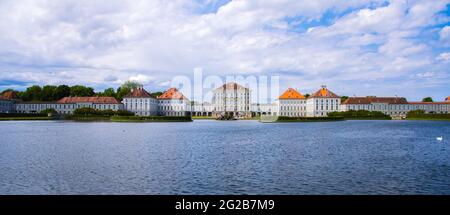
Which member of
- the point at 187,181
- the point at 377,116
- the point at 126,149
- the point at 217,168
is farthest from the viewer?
the point at 377,116

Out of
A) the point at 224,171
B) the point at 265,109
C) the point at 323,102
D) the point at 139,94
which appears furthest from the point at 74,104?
the point at 224,171

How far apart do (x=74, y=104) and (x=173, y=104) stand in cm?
2933

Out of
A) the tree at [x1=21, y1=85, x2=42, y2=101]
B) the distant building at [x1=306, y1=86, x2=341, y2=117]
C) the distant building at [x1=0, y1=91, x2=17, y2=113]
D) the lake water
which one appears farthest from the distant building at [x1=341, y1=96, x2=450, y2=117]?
the lake water

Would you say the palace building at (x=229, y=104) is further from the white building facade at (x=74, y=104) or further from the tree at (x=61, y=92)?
the tree at (x=61, y=92)

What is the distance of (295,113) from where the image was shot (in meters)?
125

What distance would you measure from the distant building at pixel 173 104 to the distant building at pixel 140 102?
213 inches

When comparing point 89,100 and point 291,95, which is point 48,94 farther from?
point 291,95

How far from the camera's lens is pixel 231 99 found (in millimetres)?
123688

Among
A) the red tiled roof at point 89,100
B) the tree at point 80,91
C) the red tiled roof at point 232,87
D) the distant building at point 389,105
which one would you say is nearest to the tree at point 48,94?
the tree at point 80,91

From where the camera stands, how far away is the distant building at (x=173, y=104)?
121812 millimetres

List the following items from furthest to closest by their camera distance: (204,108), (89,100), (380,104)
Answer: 1. (204,108)
2. (380,104)
3. (89,100)

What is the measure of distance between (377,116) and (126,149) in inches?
3242
